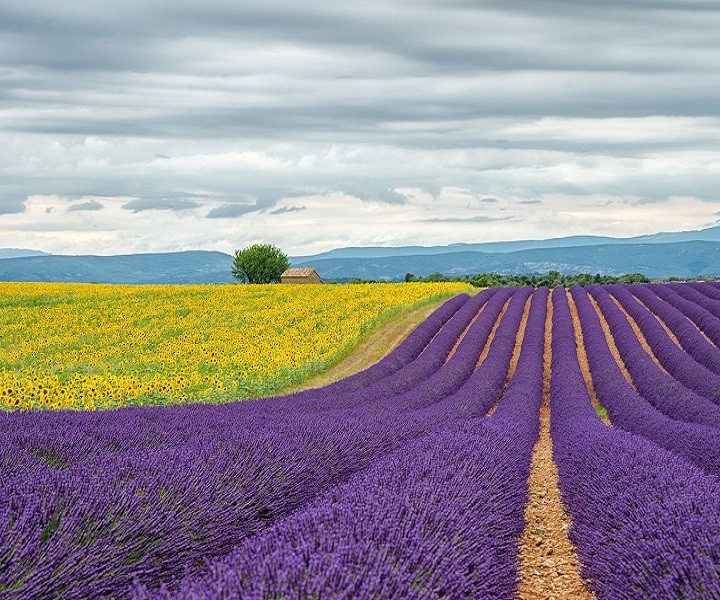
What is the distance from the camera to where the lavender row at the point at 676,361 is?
1598 centimetres

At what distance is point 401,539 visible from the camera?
13.3 feet

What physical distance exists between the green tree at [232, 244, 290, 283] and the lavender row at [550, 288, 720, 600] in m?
68.9

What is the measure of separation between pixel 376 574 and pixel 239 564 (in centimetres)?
57

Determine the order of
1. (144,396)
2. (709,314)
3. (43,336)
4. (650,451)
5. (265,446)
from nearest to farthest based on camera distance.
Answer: (265,446) < (650,451) < (144,396) < (43,336) < (709,314)

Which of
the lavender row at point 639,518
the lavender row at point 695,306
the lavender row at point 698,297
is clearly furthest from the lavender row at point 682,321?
the lavender row at point 639,518

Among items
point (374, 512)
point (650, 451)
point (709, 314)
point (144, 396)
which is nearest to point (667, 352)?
point (709, 314)

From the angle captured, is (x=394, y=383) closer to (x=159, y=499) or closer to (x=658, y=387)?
(x=658, y=387)

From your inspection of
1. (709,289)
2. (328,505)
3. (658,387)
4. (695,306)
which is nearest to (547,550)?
(328,505)

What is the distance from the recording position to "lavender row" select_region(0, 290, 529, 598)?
3859 millimetres

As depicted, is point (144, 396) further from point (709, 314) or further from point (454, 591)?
point (709, 314)

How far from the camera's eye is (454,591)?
12.4 ft

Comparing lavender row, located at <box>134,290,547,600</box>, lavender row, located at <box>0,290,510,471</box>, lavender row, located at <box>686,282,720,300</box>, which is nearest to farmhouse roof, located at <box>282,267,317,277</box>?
lavender row, located at <box>686,282,720,300</box>

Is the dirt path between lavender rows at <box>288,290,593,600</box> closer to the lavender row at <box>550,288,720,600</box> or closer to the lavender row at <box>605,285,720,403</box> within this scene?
the lavender row at <box>550,288,720,600</box>

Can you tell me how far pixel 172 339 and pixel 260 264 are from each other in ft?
176
